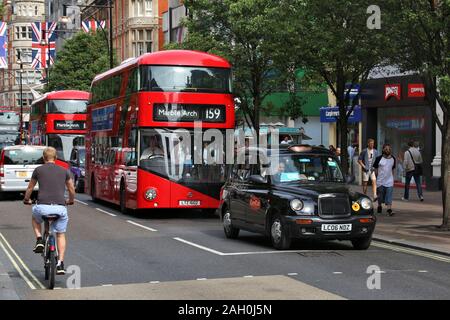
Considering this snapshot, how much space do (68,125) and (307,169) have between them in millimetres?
23968

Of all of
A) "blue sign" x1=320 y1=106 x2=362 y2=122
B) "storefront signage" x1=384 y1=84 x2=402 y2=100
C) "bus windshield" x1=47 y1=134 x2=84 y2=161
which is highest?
"storefront signage" x1=384 y1=84 x2=402 y2=100

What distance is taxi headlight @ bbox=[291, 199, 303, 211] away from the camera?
13.7 meters

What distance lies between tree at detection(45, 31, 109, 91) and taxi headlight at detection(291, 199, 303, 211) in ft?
159

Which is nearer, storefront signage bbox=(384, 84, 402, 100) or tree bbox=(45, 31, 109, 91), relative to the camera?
storefront signage bbox=(384, 84, 402, 100)

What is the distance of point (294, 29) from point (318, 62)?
104 centimetres

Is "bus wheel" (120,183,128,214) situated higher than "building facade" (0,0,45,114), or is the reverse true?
"building facade" (0,0,45,114)

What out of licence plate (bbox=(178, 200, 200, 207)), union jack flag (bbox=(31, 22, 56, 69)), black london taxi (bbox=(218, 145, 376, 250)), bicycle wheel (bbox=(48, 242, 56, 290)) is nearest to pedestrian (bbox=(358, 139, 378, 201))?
licence plate (bbox=(178, 200, 200, 207))

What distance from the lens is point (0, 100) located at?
152 metres

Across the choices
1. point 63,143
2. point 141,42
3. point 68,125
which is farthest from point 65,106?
point 141,42

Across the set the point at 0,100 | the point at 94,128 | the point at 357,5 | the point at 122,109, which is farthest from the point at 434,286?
the point at 0,100

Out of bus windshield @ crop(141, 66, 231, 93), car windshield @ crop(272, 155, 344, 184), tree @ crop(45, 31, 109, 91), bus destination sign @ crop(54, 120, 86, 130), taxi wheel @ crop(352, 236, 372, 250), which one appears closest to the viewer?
taxi wheel @ crop(352, 236, 372, 250)

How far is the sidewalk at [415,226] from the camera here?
1518 cm

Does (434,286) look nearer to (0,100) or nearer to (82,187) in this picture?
(82,187)

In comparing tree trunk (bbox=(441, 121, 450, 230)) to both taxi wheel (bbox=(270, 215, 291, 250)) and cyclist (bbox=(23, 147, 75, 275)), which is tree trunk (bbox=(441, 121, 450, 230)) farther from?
cyclist (bbox=(23, 147, 75, 275))
